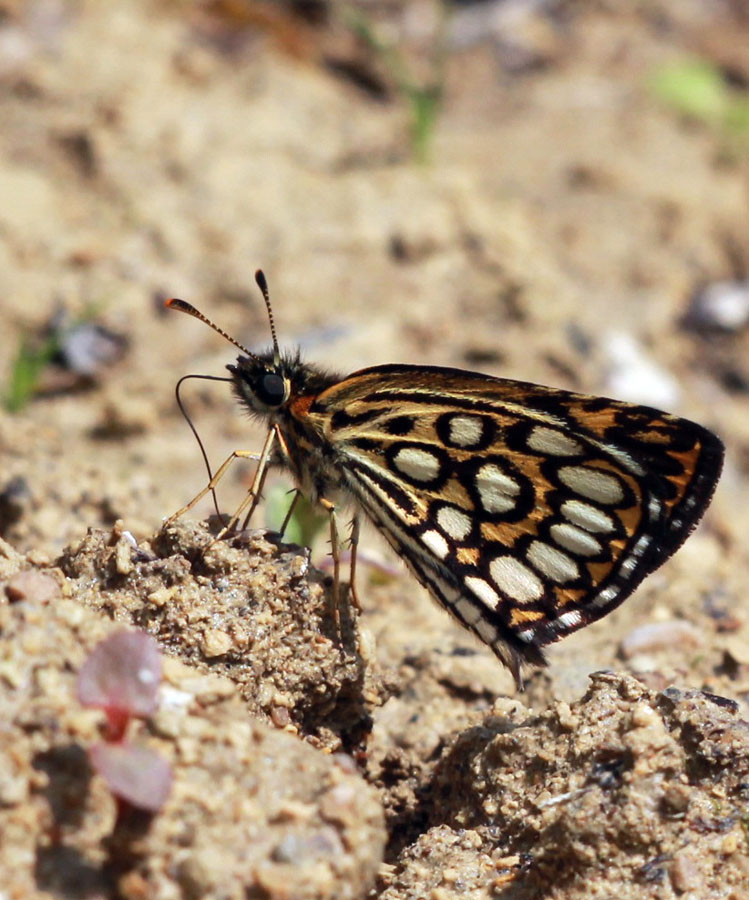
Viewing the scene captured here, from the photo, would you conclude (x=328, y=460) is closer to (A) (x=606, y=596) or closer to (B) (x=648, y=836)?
(A) (x=606, y=596)

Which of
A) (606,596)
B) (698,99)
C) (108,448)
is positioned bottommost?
(606,596)

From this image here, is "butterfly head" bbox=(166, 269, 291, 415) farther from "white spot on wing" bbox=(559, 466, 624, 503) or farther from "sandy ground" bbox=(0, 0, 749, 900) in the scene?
"white spot on wing" bbox=(559, 466, 624, 503)

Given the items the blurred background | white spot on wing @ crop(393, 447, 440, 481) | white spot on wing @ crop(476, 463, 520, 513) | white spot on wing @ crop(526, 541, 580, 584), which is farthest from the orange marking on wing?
the blurred background

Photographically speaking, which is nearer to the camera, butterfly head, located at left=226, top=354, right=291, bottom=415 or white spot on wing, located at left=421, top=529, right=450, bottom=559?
white spot on wing, located at left=421, top=529, right=450, bottom=559

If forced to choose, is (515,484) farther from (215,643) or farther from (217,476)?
(215,643)

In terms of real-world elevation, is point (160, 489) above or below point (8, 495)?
above

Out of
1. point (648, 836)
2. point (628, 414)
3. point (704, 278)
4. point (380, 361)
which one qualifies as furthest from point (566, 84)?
point (648, 836)

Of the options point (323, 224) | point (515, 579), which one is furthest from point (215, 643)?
point (323, 224)

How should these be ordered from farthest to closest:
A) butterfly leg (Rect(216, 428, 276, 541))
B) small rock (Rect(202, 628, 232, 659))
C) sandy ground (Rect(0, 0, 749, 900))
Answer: butterfly leg (Rect(216, 428, 276, 541)), small rock (Rect(202, 628, 232, 659)), sandy ground (Rect(0, 0, 749, 900))
